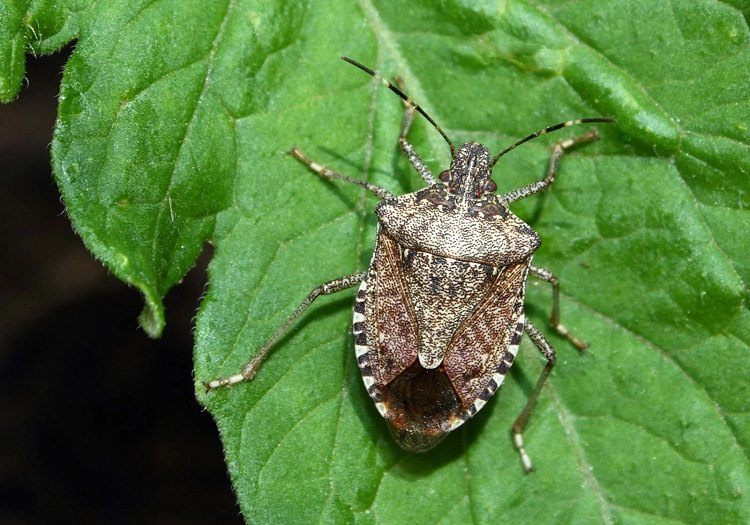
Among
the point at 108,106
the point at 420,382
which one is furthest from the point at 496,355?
the point at 108,106

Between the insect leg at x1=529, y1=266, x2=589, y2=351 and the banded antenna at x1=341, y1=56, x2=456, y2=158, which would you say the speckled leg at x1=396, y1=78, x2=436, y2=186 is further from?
the insect leg at x1=529, y1=266, x2=589, y2=351

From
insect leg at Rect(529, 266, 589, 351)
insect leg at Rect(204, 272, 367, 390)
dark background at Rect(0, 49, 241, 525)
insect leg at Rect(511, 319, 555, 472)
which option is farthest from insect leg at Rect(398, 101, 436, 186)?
dark background at Rect(0, 49, 241, 525)

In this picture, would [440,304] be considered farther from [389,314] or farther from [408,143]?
[408,143]

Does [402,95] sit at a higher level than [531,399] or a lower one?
higher

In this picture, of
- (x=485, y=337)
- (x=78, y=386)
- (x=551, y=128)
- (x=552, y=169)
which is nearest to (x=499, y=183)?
(x=552, y=169)

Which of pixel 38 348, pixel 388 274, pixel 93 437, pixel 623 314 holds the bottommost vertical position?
pixel 93 437

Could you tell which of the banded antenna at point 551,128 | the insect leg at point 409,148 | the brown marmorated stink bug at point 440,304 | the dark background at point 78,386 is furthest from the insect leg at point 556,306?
the dark background at point 78,386

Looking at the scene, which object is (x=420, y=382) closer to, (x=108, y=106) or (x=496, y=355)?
(x=496, y=355)
